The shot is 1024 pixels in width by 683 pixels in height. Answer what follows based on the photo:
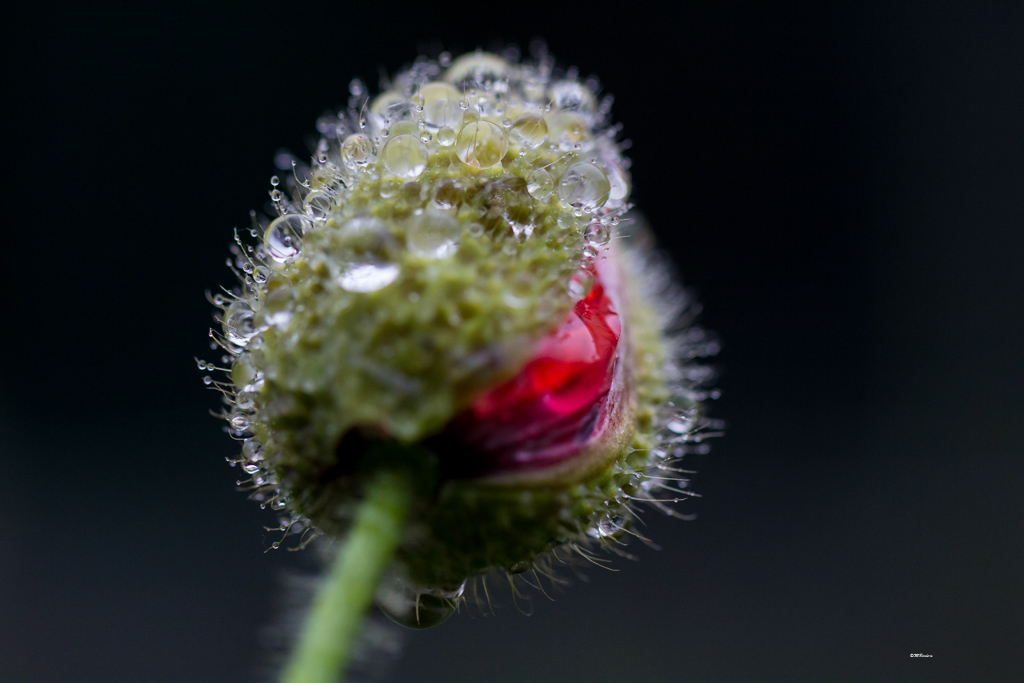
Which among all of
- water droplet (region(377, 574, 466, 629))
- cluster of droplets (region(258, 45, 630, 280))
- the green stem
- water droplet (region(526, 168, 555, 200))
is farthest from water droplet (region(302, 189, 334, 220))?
water droplet (region(377, 574, 466, 629))

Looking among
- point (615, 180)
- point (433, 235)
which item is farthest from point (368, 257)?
point (615, 180)

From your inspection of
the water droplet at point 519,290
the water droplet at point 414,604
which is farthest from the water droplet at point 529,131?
the water droplet at point 414,604

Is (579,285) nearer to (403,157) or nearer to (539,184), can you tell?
(539,184)

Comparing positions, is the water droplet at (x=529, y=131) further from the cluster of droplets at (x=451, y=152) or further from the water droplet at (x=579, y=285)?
the water droplet at (x=579, y=285)

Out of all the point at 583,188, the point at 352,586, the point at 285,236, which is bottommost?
Result: the point at 352,586

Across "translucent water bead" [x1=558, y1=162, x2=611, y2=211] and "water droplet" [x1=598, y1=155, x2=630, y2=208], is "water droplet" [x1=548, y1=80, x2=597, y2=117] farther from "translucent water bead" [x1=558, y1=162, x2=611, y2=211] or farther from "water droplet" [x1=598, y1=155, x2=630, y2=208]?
"translucent water bead" [x1=558, y1=162, x2=611, y2=211]

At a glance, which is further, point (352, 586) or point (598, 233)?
point (598, 233)

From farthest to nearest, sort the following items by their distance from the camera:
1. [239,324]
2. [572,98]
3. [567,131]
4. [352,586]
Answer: [572,98]
[567,131]
[239,324]
[352,586]
